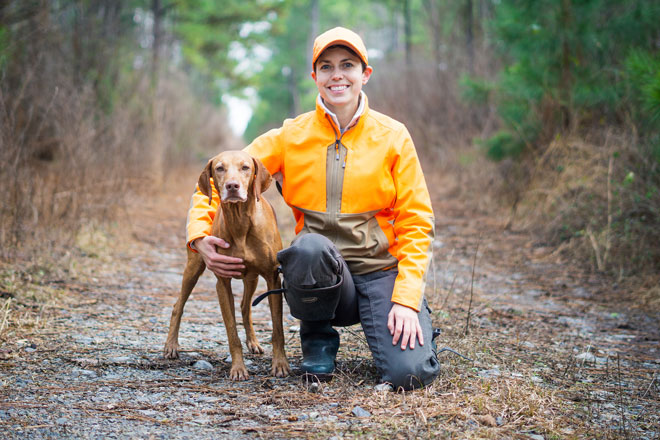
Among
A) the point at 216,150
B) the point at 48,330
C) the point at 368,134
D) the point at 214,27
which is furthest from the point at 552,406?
the point at 216,150

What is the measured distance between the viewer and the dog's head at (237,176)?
2.81m

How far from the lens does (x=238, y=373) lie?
295 centimetres

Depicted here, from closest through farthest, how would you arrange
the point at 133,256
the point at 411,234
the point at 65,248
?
the point at 411,234 < the point at 65,248 < the point at 133,256

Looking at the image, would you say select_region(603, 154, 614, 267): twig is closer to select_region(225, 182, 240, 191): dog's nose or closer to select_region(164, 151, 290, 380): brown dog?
select_region(164, 151, 290, 380): brown dog

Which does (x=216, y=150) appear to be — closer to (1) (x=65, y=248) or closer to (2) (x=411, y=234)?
(1) (x=65, y=248)

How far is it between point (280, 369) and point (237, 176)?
3.32 feet

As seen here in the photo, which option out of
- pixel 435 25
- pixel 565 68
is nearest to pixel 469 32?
pixel 435 25

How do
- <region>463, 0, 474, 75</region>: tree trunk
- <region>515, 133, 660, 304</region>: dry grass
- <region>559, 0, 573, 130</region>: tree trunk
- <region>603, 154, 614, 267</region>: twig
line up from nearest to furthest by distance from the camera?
<region>515, 133, 660, 304</region>: dry grass → <region>603, 154, 614, 267</region>: twig → <region>559, 0, 573, 130</region>: tree trunk → <region>463, 0, 474, 75</region>: tree trunk

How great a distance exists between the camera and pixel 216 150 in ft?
71.4

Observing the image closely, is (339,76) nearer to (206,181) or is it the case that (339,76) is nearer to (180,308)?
(206,181)

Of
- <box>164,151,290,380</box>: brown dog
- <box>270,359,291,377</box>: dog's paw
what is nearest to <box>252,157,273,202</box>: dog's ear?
<box>164,151,290,380</box>: brown dog

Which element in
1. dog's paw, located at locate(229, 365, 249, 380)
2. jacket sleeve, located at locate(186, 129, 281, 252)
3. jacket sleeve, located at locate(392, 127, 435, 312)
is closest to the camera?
jacket sleeve, located at locate(392, 127, 435, 312)

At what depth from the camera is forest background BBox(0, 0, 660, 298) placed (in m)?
4.93

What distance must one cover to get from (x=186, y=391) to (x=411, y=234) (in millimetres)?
1323
